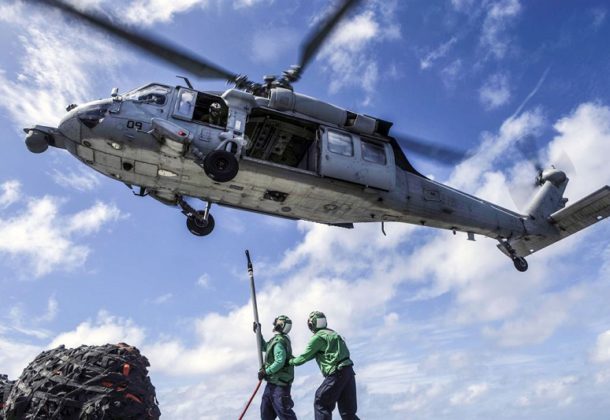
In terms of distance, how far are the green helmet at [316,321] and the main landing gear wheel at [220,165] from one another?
4.87m

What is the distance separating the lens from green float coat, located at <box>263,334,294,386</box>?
22.5 ft

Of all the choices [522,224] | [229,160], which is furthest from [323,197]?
[522,224]

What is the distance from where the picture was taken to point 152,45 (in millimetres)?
10242

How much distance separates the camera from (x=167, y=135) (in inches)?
422

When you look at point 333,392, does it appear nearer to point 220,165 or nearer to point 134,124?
point 220,165

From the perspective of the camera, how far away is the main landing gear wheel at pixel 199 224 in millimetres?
13398

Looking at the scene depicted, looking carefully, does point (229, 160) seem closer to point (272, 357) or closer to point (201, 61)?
point (201, 61)

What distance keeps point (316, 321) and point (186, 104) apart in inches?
271

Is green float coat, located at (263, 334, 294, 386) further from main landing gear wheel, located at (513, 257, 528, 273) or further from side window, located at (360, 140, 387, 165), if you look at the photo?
main landing gear wheel, located at (513, 257, 528, 273)

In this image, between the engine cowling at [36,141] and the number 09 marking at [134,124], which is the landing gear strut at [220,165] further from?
the engine cowling at [36,141]

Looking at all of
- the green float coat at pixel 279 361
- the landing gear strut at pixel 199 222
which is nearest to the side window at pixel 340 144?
the landing gear strut at pixel 199 222

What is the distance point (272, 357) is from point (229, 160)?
5223 millimetres

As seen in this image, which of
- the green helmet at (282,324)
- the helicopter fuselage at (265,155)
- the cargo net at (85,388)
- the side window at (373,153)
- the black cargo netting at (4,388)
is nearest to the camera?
the cargo net at (85,388)

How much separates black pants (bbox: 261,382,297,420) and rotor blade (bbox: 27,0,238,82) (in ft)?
23.9
